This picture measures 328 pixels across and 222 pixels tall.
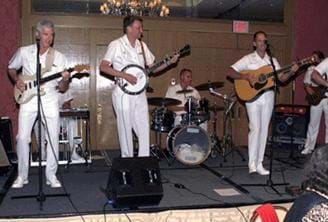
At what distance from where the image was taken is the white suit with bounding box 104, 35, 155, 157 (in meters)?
5.05

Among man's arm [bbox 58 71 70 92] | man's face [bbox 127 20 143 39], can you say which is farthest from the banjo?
man's arm [bbox 58 71 70 92]

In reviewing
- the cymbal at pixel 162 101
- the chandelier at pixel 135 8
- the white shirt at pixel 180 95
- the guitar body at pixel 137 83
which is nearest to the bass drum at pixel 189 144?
the cymbal at pixel 162 101

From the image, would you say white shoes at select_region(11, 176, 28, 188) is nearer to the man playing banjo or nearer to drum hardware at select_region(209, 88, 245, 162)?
the man playing banjo

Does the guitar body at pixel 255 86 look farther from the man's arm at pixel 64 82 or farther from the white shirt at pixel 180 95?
the man's arm at pixel 64 82

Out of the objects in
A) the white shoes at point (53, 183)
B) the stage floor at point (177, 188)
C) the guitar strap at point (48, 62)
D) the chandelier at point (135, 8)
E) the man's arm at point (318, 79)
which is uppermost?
the chandelier at point (135, 8)

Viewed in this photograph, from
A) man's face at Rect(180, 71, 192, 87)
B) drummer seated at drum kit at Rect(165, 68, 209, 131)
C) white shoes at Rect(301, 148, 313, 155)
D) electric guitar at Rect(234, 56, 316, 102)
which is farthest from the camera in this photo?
white shoes at Rect(301, 148, 313, 155)

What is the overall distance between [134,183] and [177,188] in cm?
111

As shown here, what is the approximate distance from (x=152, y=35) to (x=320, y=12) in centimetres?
317

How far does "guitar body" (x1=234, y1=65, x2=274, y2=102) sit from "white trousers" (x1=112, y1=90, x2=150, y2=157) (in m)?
1.18

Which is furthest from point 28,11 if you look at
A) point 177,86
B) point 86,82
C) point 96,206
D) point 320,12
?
point 320,12

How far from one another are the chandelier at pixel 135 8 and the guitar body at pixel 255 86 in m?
2.92

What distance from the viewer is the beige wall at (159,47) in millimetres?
7496

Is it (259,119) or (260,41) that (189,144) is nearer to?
(259,119)

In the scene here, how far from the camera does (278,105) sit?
783 cm
